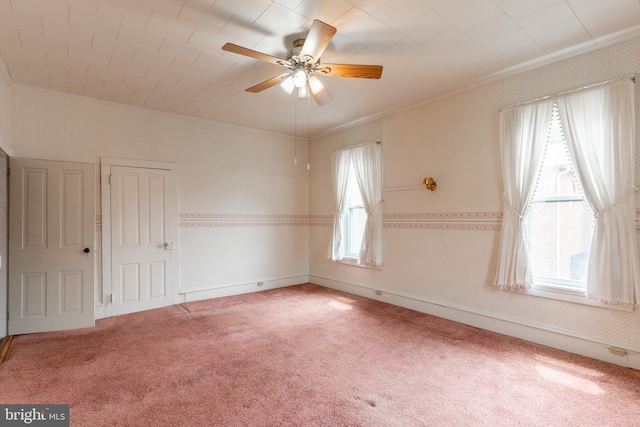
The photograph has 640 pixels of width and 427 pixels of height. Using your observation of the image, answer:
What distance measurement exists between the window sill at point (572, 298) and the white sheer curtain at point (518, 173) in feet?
0.34

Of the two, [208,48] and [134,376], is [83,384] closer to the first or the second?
[134,376]

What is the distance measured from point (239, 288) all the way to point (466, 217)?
12.3 feet

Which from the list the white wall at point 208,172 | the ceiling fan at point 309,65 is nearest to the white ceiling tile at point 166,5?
the ceiling fan at point 309,65

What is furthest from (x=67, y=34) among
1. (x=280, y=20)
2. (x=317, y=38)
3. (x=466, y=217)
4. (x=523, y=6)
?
(x=466, y=217)

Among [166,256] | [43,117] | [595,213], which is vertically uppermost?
[43,117]

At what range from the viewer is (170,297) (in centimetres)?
469

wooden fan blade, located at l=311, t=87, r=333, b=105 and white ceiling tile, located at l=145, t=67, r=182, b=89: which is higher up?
white ceiling tile, located at l=145, t=67, r=182, b=89

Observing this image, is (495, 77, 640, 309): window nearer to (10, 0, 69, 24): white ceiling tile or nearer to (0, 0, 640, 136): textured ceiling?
(0, 0, 640, 136): textured ceiling

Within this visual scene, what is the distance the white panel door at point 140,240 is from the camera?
430cm

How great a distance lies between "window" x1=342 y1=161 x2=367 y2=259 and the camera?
5.38m

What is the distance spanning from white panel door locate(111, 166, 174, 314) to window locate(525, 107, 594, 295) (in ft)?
15.5

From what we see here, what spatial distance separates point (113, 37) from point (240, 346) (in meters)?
3.08

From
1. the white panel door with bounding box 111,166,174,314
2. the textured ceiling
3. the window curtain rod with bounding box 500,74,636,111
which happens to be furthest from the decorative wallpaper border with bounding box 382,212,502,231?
the white panel door with bounding box 111,166,174,314

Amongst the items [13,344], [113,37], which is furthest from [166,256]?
[113,37]
